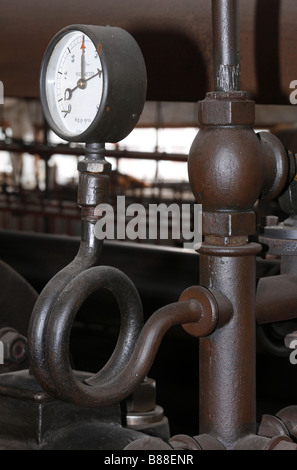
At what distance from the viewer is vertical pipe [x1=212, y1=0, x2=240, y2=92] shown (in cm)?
86

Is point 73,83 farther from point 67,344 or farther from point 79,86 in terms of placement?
point 67,344

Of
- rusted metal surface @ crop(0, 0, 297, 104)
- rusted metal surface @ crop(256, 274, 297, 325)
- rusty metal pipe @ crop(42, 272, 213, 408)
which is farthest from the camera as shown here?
rusted metal surface @ crop(0, 0, 297, 104)

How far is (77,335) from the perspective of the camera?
2.43 meters

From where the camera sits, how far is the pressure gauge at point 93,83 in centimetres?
89

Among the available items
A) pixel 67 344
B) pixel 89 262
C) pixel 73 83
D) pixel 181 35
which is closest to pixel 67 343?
pixel 67 344

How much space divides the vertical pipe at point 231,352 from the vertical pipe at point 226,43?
192mm

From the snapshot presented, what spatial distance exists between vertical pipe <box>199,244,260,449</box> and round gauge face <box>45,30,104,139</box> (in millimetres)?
224

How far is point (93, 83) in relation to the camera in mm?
929

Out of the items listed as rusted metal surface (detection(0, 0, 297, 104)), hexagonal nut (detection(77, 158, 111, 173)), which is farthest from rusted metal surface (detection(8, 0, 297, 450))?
rusted metal surface (detection(0, 0, 297, 104))

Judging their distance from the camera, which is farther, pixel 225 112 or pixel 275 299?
pixel 275 299

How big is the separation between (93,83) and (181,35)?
0.44 metres

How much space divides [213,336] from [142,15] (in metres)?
0.69

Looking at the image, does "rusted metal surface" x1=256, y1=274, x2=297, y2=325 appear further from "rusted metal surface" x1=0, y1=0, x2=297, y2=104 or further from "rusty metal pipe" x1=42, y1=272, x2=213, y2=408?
"rusted metal surface" x1=0, y1=0, x2=297, y2=104

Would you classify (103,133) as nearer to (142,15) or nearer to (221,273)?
(221,273)
